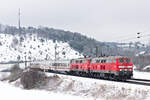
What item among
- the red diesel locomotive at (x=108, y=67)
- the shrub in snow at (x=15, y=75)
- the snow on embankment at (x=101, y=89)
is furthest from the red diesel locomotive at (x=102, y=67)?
the shrub in snow at (x=15, y=75)

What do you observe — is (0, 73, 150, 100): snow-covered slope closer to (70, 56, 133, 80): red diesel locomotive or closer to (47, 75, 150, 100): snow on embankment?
(47, 75, 150, 100): snow on embankment

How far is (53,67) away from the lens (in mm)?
79375

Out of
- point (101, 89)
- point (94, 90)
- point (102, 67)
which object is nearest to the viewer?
point (101, 89)

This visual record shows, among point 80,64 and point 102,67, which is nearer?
point 102,67

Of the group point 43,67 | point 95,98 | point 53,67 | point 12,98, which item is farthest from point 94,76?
point 43,67

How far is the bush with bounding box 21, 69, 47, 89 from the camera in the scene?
62.9 metres

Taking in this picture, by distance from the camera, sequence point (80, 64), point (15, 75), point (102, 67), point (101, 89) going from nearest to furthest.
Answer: point (101, 89)
point (102, 67)
point (80, 64)
point (15, 75)

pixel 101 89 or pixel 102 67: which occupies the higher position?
pixel 102 67

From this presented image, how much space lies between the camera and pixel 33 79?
63750 millimetres

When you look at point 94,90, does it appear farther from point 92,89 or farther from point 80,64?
point 80,64

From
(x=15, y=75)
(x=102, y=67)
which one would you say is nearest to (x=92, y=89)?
(x=102, y=67)

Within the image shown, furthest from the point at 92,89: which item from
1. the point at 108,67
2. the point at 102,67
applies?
the point at 102,67

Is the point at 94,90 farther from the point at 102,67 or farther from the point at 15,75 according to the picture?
the point at 15,75

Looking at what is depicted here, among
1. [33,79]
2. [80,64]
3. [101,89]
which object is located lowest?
[33,79]
